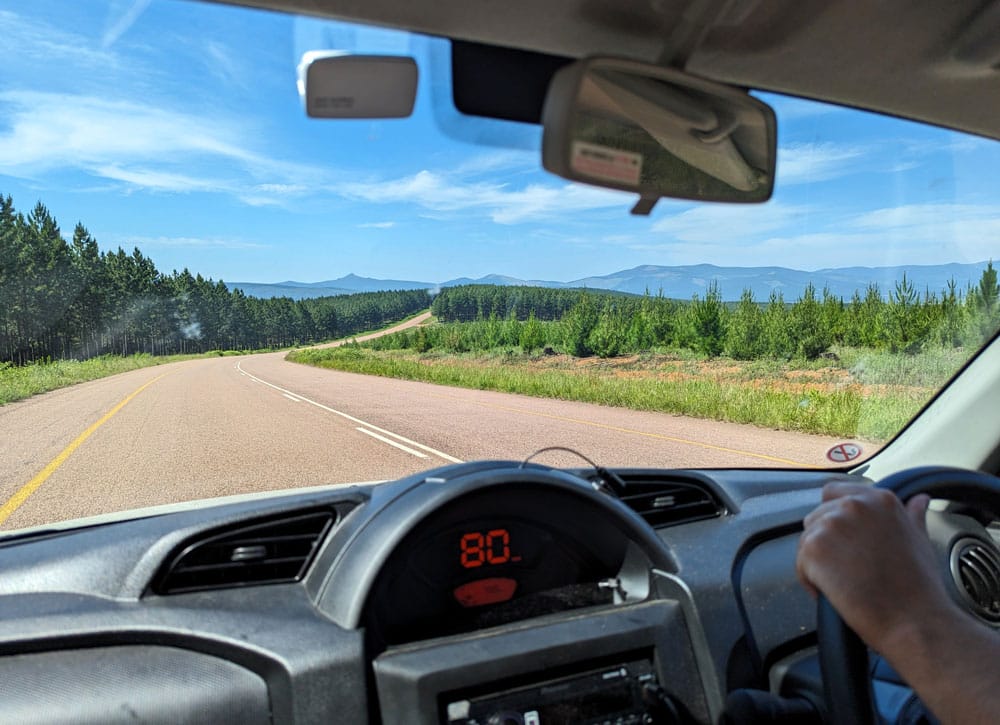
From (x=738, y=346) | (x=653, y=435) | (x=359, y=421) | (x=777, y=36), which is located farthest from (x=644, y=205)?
(x=359, y=421)

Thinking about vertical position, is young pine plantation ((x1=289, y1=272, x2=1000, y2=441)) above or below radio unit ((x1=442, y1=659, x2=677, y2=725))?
above

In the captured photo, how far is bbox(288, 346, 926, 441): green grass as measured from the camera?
3996 millimetres

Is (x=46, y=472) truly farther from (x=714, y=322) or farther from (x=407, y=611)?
(x=714, y=322)

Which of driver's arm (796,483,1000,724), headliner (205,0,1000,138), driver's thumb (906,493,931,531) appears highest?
headliner (205,0,1000,138)

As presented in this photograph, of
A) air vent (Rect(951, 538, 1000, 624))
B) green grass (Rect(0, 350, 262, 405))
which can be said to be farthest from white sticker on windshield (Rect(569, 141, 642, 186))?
green grass (Rect(0, 350, 262, 405))

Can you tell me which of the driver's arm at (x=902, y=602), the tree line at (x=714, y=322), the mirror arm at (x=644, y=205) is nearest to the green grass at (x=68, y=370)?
the tree line at (x=714, y=322)

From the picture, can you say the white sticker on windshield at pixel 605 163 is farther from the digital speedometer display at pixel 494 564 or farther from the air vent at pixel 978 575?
the air vent at pixel 978 575

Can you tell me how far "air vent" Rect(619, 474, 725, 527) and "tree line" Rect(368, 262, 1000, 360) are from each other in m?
0.95

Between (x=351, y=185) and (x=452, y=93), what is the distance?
660mm

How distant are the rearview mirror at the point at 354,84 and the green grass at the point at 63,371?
1530mm

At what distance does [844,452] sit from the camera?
13.0 ft

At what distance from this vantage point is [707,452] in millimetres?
4730

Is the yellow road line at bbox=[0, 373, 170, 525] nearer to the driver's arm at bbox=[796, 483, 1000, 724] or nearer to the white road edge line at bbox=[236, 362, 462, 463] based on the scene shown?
Answer: the white road edge line at bbox=[236, 362, 462, 463]

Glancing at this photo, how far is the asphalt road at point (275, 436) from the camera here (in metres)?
3.05
